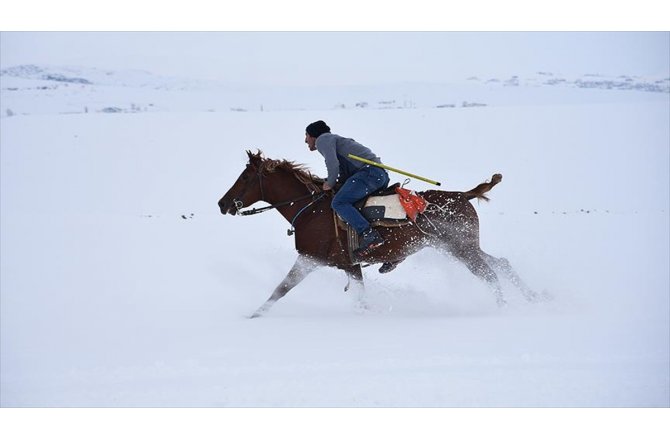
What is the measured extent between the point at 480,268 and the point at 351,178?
1874mm

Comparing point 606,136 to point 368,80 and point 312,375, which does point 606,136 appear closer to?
point 368,80

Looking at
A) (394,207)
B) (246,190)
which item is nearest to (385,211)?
(394,207)

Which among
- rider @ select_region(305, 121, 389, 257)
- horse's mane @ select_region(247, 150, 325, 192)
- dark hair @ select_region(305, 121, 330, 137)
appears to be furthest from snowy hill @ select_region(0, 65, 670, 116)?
rider @ select_region(305, 121, 389, 257)

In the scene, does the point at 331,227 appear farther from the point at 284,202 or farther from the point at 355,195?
the point at 284,202

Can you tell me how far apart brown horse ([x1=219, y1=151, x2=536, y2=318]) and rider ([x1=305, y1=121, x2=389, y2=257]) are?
24 cm

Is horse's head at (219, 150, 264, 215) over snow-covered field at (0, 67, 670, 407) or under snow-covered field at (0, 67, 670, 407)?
over

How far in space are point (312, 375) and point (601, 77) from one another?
24029mm

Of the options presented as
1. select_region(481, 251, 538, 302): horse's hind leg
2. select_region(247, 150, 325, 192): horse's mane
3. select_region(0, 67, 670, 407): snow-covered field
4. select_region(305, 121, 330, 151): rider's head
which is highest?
select_region(305, 121, 330, 151): rider's head

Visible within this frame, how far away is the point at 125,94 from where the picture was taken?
26672 mm

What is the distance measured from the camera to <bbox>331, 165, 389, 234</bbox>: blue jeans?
7.31 meters

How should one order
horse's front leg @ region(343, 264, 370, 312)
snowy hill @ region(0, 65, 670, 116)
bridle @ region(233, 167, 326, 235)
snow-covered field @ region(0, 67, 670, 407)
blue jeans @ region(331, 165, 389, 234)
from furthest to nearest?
1. snowy hill @ region(0, 65, 670, 116)
2. horse's front leg @ region(343, 264, 370, 312)
3. bridle @ region(233, 167, 326, 235)
4. blue jeans @ region(331, 165, 389, 234)
5. snow-covered field @ region(0, 67, 670, 407)

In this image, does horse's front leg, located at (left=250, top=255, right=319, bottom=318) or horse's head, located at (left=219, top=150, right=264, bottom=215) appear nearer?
horse's front leg, located at (left=250, top=255, right=319, bottom=318)

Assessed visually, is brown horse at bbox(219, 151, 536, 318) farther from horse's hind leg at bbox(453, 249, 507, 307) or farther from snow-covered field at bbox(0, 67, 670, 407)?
Result: snow-covered field at bbox(0, 67, 670, 407)

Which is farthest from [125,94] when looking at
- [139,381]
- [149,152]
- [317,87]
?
[139,381]
